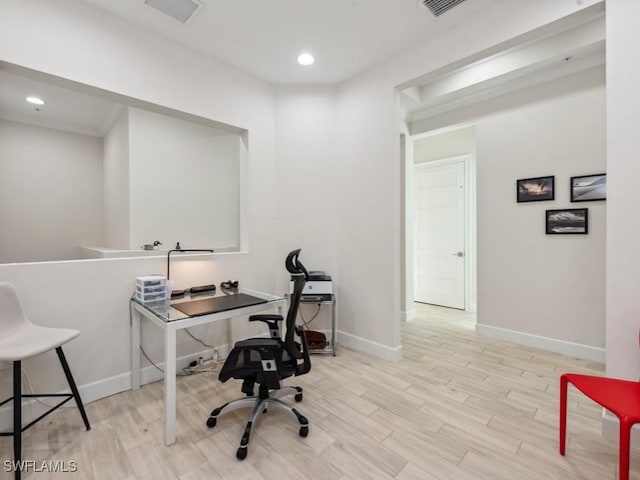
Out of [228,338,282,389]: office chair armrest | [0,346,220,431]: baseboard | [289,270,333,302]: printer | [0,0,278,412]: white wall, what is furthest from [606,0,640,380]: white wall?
[0,346,220,431]: baseboard

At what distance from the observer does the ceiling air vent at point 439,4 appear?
7.06 feet

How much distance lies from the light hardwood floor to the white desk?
0.16 meters

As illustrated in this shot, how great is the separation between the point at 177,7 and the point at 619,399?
3680 mm

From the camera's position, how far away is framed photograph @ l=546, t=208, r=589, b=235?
9.70 feet

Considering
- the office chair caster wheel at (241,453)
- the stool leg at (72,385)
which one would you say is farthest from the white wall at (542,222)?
the stool leg at (72,385)

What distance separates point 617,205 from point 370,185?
186 centimetres

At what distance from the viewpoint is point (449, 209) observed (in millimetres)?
4758

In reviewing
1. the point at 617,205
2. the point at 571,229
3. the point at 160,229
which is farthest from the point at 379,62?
the point at 160,229

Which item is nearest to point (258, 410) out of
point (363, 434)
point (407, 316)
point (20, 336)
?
point (363, 434)

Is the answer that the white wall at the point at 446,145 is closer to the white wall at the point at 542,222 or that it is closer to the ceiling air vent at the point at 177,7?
the white wall at the point at 542,222

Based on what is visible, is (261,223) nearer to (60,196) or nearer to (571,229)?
(571,229)

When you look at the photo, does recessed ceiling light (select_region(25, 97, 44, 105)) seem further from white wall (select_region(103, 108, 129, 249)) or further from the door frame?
the door frame

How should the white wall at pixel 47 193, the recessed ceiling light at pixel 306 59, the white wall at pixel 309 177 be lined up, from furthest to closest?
the white wall at pixel 47 193 < the white wall at pixel 309 177 < the recessed ceiling light at pixel 306 59

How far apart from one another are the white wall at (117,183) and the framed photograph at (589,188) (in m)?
5.05
